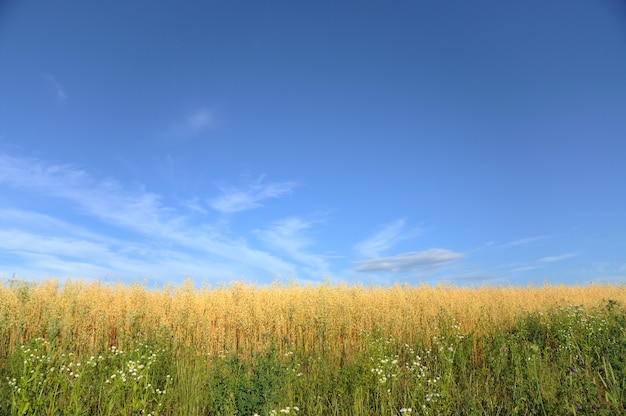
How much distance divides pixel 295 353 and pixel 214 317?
12.1 feet

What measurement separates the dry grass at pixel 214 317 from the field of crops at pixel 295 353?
53 mm

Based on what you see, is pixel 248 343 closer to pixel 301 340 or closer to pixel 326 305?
pixel 301 340

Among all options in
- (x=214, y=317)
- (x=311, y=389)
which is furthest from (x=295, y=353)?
(x=214, y=317)

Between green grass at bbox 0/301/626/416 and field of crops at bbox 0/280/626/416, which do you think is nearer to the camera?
green grass at bbox 0/301/626/416

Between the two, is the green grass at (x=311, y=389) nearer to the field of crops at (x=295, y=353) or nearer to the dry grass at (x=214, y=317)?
the field of crops at (x=295, y=353)

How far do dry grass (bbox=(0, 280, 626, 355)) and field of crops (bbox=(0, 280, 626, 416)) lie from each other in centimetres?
5

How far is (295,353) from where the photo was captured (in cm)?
822

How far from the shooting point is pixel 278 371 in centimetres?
531

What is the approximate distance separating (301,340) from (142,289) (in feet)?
19.7

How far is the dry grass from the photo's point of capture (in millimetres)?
9703

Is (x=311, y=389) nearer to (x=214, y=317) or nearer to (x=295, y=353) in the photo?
(x=295, y=353)

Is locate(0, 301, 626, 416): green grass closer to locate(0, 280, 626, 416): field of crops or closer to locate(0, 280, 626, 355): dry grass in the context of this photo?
locate(0, 280, 626, 416): field of crops

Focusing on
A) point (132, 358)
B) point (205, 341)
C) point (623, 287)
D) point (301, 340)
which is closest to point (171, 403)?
point (132, 358)

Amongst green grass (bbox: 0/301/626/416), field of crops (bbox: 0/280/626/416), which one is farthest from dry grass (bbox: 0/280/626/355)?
green grass (bbox: 0/301/626/416)
